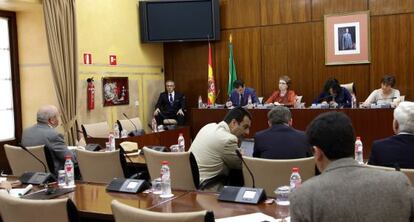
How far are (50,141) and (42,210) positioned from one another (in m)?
2.54

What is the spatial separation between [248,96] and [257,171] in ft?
17.0

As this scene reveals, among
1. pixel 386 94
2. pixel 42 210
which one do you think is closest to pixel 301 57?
pixel 386 94

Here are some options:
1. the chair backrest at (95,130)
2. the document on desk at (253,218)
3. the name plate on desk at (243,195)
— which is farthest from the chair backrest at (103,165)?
the chair backrest at (95,130)

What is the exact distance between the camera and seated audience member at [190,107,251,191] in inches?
151

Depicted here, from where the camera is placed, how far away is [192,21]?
933cm

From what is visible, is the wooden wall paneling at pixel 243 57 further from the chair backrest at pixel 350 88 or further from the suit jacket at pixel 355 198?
the suit jacket at pixel 355 198

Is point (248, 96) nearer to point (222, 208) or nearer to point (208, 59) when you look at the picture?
point (208, 59)

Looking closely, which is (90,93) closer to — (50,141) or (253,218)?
(50,141)

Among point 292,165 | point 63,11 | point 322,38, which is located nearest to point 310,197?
point 292,165

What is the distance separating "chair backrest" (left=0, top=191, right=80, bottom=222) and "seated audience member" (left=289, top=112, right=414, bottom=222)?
120 cm

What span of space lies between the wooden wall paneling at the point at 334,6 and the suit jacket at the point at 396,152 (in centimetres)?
596

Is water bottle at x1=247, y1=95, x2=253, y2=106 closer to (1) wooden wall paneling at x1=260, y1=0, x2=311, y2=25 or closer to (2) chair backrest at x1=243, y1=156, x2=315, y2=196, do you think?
(1) wooden wall paneling at x1=260, y1=0, x2=311, y2=25

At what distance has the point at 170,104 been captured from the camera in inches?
372

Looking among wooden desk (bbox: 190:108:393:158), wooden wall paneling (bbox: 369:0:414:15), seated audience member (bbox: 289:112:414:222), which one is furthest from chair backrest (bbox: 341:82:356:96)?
seated audience member (bbox: 289:112:414:222)
